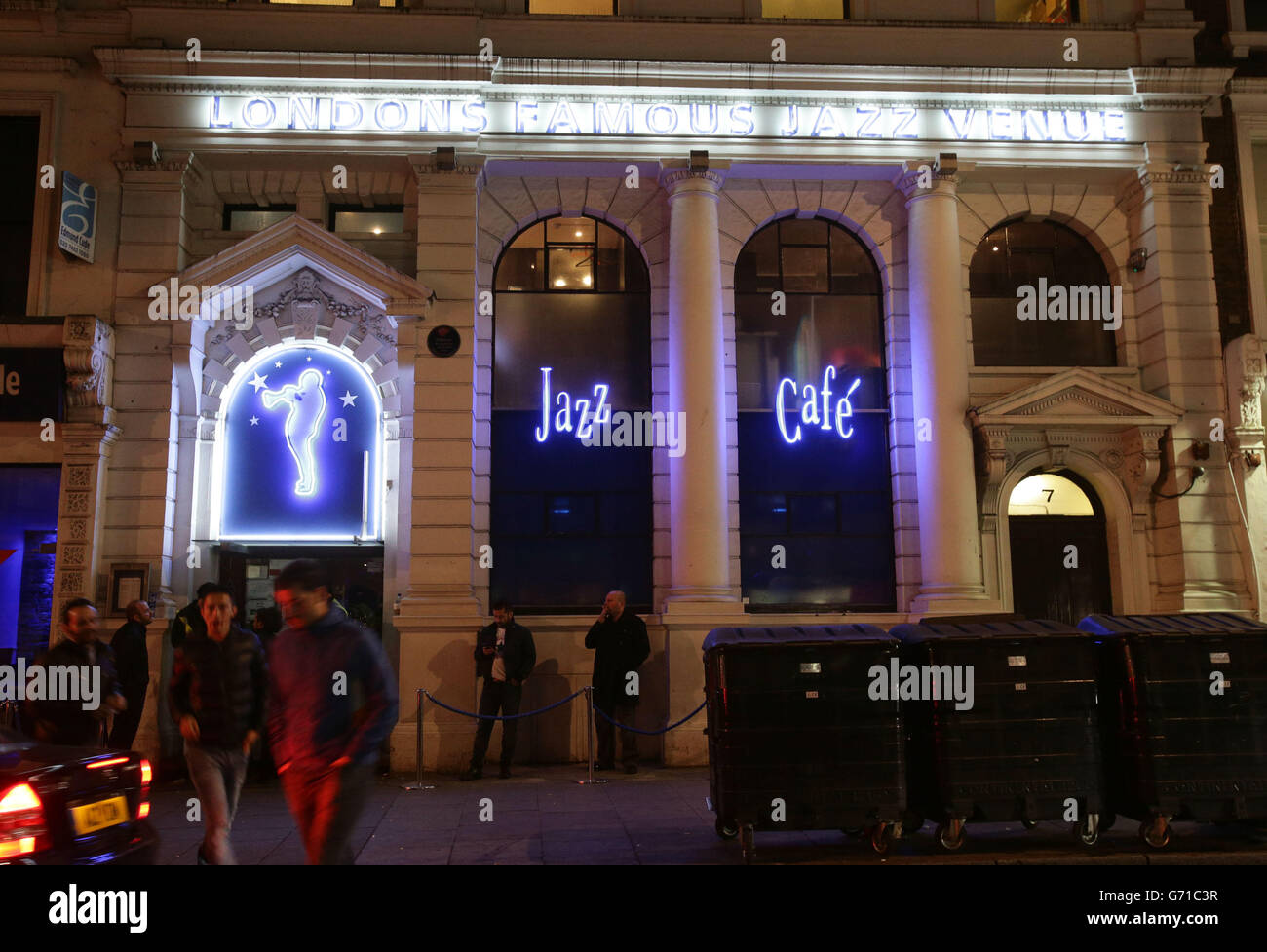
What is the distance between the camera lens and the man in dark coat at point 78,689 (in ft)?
24.8

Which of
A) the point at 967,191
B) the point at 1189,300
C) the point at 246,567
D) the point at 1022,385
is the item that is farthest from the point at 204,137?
the point at 1189,300

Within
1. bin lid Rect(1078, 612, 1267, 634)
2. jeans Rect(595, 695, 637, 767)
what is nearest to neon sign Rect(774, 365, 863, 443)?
jeans Rect(595, 695, 637, 767)

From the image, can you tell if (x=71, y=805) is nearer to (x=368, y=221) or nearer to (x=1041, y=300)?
(x=368, y=221)

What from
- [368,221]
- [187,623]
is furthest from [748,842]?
[368,221]

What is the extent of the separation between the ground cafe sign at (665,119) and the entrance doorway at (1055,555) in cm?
537

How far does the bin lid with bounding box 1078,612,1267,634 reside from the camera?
26.6ft

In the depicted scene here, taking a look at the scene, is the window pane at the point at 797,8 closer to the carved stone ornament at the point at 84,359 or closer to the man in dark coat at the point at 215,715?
the carved stone ornament at the point at 84,359

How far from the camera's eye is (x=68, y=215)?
43.2 ft

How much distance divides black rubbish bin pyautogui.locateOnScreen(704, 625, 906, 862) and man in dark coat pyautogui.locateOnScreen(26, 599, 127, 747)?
493 centimetres

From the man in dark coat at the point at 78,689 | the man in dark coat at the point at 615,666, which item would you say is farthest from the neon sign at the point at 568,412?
the man in dark coat at the point at 78,689

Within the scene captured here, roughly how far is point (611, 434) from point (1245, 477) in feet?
31.2

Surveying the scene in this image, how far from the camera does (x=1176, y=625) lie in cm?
824

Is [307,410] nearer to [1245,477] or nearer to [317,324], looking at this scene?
[317,324]

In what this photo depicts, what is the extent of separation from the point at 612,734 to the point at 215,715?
6.99 metres
